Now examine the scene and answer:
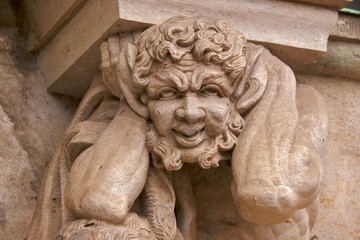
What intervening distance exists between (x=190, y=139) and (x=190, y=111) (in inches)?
2.0

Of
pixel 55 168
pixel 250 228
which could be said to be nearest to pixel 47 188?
pixel 55 168

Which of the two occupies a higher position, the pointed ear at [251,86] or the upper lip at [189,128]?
the pointed ear at [251,86]

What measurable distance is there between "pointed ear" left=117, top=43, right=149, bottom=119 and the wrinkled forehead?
0.19 ft

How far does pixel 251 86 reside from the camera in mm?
1952

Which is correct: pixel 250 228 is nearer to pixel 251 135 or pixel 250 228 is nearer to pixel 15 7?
pixel 251 135

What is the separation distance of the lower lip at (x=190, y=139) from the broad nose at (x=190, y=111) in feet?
0.09

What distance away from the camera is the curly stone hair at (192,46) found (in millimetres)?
1878

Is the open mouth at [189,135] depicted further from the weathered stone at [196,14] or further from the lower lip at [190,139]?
the weathered stone at [196,14]

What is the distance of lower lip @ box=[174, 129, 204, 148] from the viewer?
1.88 m

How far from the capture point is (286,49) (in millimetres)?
2121

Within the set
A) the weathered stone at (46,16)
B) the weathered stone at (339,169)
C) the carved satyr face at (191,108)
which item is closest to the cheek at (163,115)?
the carved satyr face at (191,108)

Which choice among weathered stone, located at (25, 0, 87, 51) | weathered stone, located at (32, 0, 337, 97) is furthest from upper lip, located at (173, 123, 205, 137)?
weathered stone, located at (25, 0, 87, 51)

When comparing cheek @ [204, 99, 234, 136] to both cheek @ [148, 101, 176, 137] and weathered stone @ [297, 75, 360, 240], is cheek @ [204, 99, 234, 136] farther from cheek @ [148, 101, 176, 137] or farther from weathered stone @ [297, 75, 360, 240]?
weathered stone @ [297, 75, 360, 240]

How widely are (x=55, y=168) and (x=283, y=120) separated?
0.45 m
